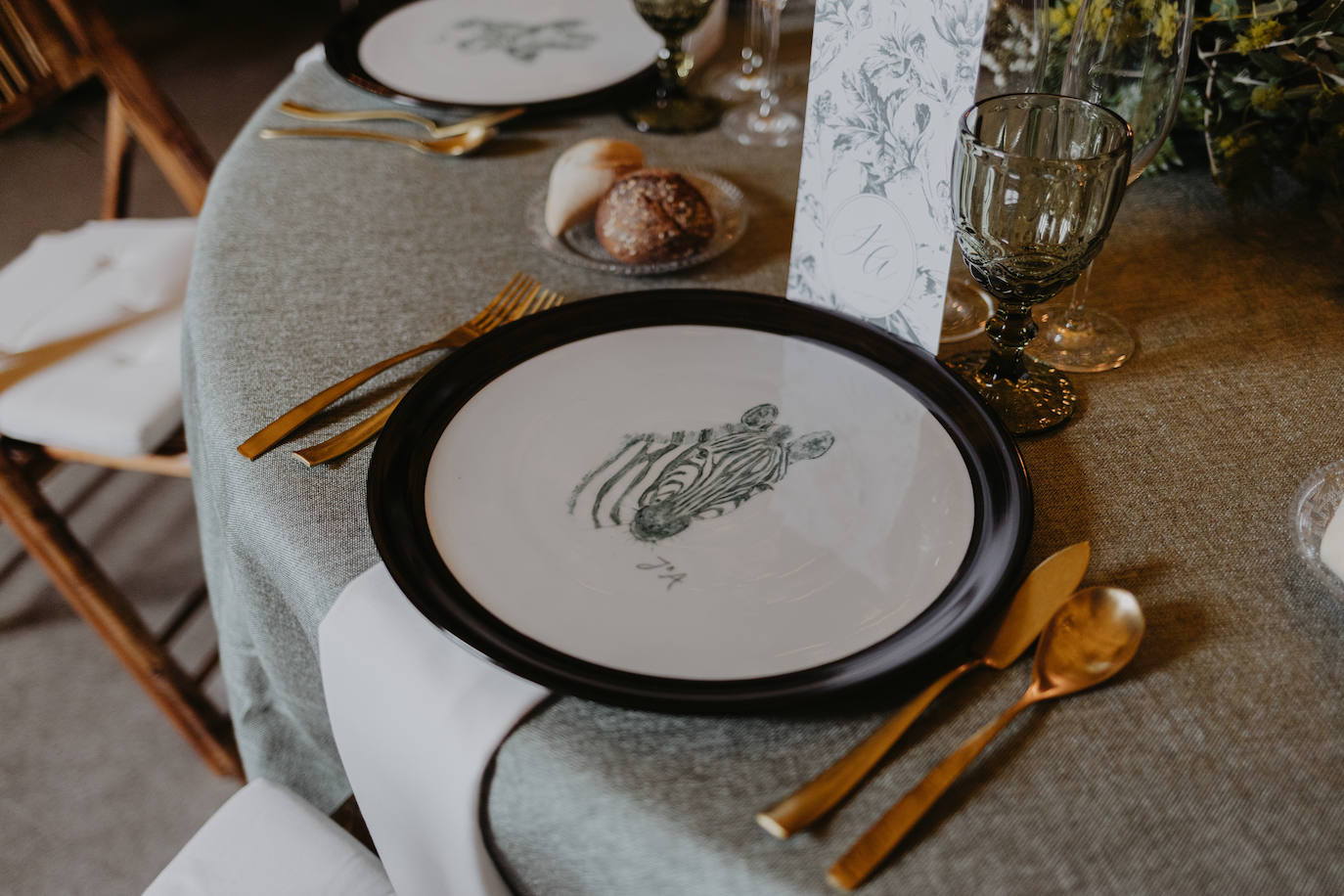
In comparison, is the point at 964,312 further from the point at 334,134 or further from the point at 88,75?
the point at 88,75

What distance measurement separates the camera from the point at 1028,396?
62 centimetres

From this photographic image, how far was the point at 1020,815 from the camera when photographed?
0.40 metres

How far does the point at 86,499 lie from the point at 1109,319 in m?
1.63

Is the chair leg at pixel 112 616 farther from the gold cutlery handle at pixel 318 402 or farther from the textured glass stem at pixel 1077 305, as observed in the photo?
the textured glass stem at pixel 1077 305

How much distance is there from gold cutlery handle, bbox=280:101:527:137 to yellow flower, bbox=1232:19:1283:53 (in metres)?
0.58

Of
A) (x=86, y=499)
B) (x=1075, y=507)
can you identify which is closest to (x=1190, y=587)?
(x=1075, y=507)

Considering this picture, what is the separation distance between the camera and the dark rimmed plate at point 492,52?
952 millimetres

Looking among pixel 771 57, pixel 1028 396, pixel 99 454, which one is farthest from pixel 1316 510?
pixel 99 454

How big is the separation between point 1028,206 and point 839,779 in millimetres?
317

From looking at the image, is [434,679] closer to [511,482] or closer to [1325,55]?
[511,482]

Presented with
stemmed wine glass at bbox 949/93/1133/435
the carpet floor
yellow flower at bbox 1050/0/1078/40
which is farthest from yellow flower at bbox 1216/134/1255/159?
the carpet floor

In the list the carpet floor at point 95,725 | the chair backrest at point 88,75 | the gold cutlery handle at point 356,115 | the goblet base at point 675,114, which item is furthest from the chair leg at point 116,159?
the goblet base at point 675,114

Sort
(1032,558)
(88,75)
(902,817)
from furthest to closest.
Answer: (88,75)
(1032,558)
(902,817)

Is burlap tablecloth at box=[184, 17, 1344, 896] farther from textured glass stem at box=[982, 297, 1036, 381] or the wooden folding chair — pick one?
the wooden folding chair
